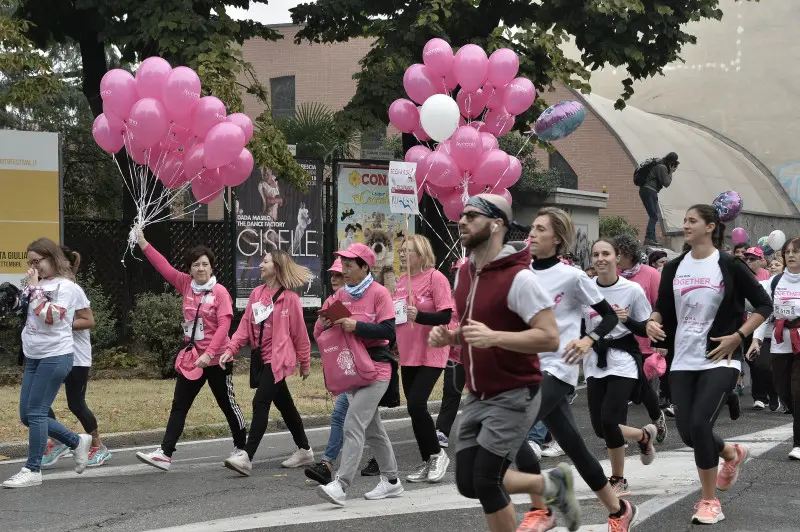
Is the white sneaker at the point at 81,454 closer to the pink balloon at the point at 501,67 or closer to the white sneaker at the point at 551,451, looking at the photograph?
the white sneaker at the point at 551,451

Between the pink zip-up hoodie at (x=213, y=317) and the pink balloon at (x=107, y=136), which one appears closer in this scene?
the pink zip-up hoodie at (x=213, y=317)

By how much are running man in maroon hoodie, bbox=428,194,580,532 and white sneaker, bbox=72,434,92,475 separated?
449 centimetres

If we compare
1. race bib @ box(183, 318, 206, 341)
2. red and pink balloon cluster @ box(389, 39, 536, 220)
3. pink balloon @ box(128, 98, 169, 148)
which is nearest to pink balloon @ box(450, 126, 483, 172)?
red and pink balloon cluster @ box(389, 39, 536, 220)

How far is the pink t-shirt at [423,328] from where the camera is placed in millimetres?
Answer: 8688

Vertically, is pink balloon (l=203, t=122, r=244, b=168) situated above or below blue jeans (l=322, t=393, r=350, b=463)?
above

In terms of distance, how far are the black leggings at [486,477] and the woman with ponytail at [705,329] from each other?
6.16 feet

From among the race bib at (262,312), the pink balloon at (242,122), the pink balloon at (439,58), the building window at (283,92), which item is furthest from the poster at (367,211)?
the building window at (283,92)

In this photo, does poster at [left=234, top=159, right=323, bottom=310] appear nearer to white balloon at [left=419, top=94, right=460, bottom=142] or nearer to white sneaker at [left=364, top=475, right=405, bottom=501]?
white balloon at [left=419, top=94, right=460, bottom=142]

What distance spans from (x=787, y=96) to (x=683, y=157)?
893cm

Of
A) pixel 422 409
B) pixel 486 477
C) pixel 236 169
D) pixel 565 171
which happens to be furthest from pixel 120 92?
pixel 565 171

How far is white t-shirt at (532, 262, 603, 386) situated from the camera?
259 inches

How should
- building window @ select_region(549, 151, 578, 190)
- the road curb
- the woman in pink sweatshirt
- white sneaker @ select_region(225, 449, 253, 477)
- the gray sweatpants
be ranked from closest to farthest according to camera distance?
the gray sweatpants < white sneaker @ select_region(225, 449, 253, 477) < the woman in pink sweatshirt < the road curb < building window @ select_region(549, 151, 578, 190)

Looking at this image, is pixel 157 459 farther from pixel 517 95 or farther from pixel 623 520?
pixel 517 95

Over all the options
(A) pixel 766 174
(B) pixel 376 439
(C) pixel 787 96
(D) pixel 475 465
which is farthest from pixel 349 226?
(C) pixel 787 96
